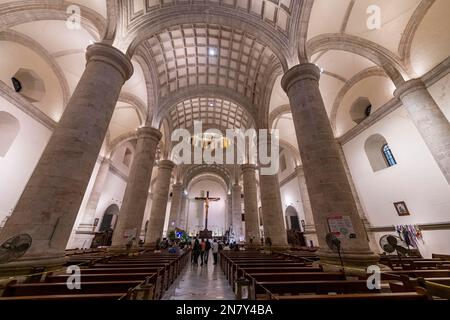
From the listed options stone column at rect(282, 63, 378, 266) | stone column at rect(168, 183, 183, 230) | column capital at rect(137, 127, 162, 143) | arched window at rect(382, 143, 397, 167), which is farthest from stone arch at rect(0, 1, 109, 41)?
stone column at rect(168, 183, 183, 230)

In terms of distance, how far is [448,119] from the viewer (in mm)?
7098

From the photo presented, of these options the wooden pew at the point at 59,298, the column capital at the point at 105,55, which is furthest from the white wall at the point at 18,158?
the wooden pew at the point at 59,298

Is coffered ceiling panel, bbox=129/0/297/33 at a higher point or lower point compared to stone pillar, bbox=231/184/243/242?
higher

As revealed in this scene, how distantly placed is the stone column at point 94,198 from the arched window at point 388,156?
20.2 meters

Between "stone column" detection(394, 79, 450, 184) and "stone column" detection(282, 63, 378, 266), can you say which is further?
"stone column" detection(394, 79, 450, 184)

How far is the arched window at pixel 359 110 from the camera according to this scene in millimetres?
11844

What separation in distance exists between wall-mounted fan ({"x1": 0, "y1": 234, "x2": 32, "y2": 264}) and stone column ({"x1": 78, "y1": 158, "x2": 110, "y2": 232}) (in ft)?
41.6

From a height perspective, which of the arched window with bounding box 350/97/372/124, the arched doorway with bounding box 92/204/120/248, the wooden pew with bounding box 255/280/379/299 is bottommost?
the wooden pew with bounding box 255/280/379/299

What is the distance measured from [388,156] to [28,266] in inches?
590

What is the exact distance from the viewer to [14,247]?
3.34 m

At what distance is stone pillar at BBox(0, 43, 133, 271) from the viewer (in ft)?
12.6

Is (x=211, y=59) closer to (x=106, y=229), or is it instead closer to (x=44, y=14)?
(x=44, y=14)

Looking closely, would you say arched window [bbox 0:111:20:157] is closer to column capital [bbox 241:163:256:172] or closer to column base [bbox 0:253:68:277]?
column base [bbox 0:253:68:277]
